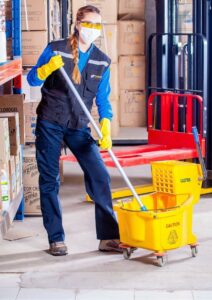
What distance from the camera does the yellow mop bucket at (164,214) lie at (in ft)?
18.5

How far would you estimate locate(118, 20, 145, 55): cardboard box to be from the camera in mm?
12016

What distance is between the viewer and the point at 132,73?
12.2 meters

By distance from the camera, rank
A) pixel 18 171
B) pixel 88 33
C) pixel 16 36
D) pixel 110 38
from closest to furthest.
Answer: pixel 88 33 < pixel 18 171 < pixel 16 36 < pixel 110 38

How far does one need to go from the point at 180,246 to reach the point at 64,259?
89cm

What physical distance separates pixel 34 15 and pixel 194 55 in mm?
2073

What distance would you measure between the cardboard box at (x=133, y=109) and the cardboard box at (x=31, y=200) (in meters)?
5.21

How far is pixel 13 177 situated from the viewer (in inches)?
242

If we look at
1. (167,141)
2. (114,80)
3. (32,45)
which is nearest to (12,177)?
(32,45)

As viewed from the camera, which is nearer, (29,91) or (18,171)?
(18,171)

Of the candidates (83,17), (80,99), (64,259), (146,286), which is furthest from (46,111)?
(146,286)

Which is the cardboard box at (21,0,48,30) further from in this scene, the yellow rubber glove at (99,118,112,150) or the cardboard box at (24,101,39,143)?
the yellow rubber glove at (99,118,112,150)

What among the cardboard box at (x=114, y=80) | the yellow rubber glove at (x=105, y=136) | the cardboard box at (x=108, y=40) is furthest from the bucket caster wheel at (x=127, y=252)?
the cardboard box at (x=114, y=80)

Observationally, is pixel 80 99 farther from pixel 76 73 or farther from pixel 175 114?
pixel 175 114

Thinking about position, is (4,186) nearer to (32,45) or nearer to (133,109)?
(32,45)
